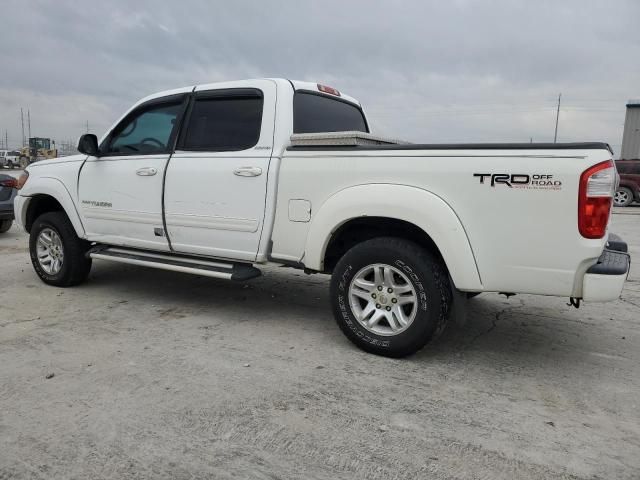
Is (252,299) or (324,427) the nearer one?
(324,427)

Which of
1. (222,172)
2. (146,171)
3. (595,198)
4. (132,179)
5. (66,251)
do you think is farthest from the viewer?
(66,251)

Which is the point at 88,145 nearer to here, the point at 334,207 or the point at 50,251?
the point at 50,251

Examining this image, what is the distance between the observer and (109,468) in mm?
2203

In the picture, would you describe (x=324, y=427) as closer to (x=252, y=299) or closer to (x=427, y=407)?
(x=427, y=407)

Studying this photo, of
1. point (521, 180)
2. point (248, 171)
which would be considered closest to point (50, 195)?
point (248, 171)

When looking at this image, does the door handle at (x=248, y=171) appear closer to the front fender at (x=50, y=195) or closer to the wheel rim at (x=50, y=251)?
the front fender at (x=50, y=195)

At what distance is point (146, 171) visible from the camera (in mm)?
4426

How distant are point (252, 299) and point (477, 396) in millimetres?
2597

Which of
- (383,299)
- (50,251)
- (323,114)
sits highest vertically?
(323,114)

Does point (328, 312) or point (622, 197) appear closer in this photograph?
point (328, 312)

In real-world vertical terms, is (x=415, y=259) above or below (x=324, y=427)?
above

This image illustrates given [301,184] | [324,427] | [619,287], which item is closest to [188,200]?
[301,184]

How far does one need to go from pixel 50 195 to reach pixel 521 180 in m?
4.56

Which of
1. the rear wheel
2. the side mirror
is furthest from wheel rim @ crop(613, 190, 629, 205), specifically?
the side mirror
